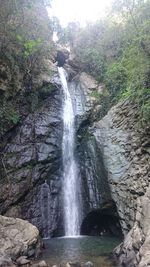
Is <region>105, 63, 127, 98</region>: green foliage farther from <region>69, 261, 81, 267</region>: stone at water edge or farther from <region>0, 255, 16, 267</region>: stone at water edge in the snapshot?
<region>0, 255, 16, 267</region>: stone at water edge

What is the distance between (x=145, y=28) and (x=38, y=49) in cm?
723

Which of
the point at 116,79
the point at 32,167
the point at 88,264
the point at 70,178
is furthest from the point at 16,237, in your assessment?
the point at 116,79

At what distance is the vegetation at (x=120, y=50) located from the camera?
13789 millimetres

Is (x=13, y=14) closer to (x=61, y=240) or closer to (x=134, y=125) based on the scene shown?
(x=134, y=125)

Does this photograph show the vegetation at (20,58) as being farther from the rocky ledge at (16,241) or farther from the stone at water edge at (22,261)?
the stone at water edge at (22,261)

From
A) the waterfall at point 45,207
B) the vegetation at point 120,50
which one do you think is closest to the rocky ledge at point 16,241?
the waterfall at point 45,207

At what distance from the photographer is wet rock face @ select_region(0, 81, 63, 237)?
15.1m

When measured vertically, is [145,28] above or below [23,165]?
above

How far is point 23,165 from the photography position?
15.9 metres

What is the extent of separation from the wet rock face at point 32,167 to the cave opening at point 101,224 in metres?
1.62

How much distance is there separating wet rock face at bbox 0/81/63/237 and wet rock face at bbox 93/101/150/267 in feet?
8.98

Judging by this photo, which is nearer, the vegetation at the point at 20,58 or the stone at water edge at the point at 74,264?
the stone at water edge at the point at 74,264

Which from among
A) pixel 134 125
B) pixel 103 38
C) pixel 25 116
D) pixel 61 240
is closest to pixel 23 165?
pixel 25 116

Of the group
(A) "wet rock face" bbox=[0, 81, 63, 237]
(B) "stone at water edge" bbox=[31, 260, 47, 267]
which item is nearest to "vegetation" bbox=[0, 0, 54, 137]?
(A) "wet rock face" bbox=[0, 81, 63, 237]
